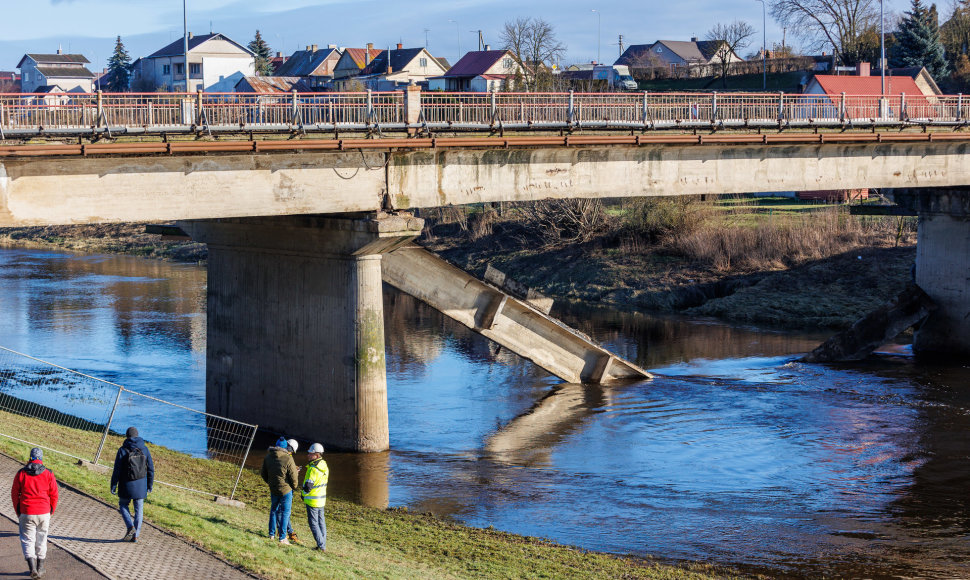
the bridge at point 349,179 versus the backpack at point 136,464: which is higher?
the bridge at point 349,179

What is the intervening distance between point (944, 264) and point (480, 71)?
65.4 metres

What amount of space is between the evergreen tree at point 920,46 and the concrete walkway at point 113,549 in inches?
3300

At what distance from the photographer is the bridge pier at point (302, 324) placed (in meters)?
25.4

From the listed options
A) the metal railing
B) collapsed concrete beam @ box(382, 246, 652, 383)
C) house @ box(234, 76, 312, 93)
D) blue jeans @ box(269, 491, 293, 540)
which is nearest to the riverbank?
the metal railing

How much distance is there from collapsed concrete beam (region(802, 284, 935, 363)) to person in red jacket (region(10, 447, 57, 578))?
3075 cm

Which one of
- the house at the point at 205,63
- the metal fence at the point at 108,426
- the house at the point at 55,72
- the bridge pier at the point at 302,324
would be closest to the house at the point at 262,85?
the house at the point at 205,63

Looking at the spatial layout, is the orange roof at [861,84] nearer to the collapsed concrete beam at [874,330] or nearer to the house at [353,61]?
the collapsed concrete beam at [874,330]

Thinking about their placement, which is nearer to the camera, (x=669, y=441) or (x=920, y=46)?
(x=669, y=441)

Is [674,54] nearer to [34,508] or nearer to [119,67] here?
[119,67]

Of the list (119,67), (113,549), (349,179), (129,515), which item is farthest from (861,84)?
(119,67)

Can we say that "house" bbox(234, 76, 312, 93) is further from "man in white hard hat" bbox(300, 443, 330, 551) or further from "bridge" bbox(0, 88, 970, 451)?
"man in white hard hat" bbox(300, 443, 330, 551)

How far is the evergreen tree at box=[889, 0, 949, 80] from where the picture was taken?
86.4 metres

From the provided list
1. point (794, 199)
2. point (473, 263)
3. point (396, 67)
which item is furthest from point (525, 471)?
point (396, 67)

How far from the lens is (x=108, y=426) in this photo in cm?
1873
